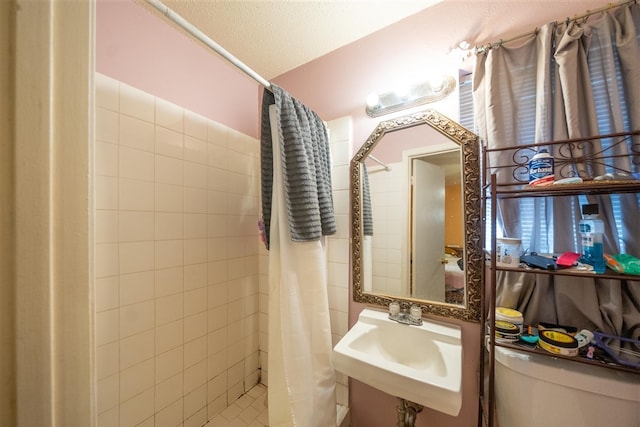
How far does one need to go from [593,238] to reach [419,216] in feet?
1.85

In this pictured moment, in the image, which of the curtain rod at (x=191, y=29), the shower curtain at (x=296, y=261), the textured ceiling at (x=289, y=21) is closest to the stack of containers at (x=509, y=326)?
the shower curtain at (x=296, y=261)

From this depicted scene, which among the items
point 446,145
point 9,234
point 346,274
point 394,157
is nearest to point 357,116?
point 394,157

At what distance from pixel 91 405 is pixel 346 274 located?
1.10 metres

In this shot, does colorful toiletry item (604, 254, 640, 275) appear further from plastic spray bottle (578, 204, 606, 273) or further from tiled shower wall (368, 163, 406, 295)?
tiled shower wall (368, 163, 406, 295)

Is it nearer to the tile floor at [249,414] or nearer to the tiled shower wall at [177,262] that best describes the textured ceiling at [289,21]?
the tiled shower wall at [177,262]

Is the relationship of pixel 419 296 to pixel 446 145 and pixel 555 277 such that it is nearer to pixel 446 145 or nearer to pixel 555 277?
pixel 555 277

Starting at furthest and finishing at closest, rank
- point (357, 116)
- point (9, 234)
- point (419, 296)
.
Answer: point (357, 116) < point (419, 296) < point (9, 234)

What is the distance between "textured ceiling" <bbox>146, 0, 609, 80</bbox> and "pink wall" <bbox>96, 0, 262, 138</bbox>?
Result: 0.12 meters

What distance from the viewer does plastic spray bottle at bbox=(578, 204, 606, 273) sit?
27.3 inches

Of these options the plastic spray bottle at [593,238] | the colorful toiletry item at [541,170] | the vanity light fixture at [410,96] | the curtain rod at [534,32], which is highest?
the curtain rod at [534,32]

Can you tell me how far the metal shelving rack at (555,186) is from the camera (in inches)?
25.8

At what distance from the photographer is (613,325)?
743 millimetres

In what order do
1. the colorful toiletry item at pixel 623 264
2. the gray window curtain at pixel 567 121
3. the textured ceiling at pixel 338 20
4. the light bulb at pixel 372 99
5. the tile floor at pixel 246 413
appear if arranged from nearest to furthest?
the colorful toiletry item at pixel 623 264 → the gray window curtain at pixel 567 121 → the textured ceiling at pixel 338 20 → the light bulb at pixel 372 99 → the tile floor at pixel 246 413

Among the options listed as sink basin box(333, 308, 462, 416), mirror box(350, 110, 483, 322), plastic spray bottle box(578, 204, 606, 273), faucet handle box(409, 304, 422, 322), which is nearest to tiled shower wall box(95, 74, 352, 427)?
mirror box(350, 110, 483, 322)
